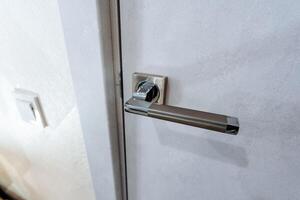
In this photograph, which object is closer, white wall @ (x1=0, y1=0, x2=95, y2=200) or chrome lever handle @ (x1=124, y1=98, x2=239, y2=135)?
chrome lever handle @ (x1=124, y1=98, x2=239, y2=135)

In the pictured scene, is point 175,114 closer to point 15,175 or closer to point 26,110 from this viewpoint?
point 26,110

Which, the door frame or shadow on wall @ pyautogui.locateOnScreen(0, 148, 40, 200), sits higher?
the door frame

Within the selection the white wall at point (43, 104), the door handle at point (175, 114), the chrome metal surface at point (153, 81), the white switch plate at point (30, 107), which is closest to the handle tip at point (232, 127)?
the door handle at point (175, 114)

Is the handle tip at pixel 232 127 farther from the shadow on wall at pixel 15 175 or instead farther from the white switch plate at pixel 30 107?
the shadow on wall at pixel 15 175

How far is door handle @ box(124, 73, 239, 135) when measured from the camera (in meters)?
0.26

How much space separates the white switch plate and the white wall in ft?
0.06

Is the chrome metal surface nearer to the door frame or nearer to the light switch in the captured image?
the door frame

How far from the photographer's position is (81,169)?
51cm

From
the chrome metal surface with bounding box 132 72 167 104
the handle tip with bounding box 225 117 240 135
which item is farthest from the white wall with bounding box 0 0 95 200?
the handle tip with bounding box 225 117 240 135

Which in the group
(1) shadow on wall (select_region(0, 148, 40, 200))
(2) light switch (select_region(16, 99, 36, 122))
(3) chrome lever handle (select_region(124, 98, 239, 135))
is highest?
(3) chrome lever handle (select_region(124, 98, 239, 135))

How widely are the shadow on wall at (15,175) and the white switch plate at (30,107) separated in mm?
230

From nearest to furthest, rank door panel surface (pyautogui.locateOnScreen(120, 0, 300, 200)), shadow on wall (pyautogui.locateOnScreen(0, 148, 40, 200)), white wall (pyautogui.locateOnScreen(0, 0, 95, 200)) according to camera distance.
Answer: door panel surface (pyautogui.locateOnScreen(120, 0, 300, 200)) < white wall (pyautogui.locateOnScreen(0, 0, 95, 200)) < shadow on wall (pyautogui.locateOnScreen(0, 148, 40, 200))

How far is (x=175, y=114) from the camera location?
0.28 metres

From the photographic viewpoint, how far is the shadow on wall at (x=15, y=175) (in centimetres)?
65
